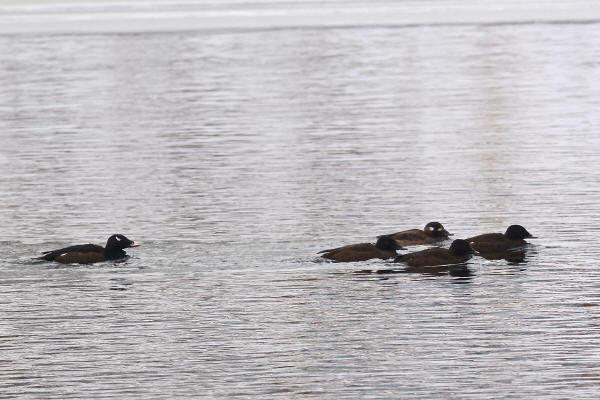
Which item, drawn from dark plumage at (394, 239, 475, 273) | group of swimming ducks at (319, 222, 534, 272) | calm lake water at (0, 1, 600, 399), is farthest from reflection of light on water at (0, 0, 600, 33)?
dark plumage at (394, 239, 475, 273)

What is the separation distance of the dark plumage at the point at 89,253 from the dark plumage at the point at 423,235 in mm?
4311

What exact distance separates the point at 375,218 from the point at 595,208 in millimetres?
3988

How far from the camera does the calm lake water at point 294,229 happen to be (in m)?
16.9

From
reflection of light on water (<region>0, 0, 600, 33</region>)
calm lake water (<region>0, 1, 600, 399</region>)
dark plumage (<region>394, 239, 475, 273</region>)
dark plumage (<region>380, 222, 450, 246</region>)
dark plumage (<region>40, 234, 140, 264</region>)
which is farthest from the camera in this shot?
reflection of light on water (<region>0, 0, 600, 33</region>)

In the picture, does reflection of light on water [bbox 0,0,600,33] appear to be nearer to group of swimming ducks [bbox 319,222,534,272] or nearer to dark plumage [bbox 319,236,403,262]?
group of swimming ducks [bbox 319,222,534,272]

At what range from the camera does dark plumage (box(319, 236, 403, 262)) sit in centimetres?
2289

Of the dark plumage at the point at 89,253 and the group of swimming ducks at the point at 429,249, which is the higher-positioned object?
the dark plumage at the point at 89,253

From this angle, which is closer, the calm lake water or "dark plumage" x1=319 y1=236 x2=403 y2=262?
the calm lake water

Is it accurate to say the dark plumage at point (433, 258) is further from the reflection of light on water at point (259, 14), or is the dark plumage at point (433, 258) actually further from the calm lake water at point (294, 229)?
the reflection of light on water at point (259, 14)

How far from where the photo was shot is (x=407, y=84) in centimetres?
5669

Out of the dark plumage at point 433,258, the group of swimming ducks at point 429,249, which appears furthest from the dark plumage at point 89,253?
the dark plumage at point 433,258

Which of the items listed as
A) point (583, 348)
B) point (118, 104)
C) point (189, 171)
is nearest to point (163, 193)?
point (189, 171)

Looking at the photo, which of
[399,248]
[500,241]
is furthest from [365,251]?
[500,241]

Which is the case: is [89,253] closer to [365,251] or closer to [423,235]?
[365,251]
